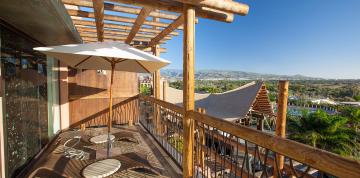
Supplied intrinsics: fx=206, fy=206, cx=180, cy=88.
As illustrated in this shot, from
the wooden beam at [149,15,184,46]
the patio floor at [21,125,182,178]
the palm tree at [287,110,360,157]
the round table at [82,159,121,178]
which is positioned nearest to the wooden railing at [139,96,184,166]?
the patio floor at [21,125,182,178]

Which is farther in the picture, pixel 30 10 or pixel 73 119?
pixel 73 119

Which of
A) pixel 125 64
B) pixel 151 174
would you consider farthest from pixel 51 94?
pixel 151 174

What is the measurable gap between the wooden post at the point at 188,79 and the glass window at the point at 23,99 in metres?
2.27

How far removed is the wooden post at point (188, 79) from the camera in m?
2.70

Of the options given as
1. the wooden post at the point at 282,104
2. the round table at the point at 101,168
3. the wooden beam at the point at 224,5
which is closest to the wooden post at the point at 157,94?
the round table at the point at 101,168

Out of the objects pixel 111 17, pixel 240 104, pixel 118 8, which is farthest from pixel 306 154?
pixel 240 104

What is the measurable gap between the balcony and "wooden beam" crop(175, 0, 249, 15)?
55.1 inches

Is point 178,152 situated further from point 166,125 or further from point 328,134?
point 328,134

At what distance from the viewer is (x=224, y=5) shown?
2.76 metres

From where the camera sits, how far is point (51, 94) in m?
4.78

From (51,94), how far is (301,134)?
17.3 m

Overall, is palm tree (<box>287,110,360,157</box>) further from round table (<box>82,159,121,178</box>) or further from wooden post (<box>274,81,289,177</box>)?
round table (<box>82,159,121,178</box>)

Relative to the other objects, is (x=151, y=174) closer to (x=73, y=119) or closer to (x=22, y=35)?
(x=22, y=35)

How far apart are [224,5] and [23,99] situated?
3.35 metres
